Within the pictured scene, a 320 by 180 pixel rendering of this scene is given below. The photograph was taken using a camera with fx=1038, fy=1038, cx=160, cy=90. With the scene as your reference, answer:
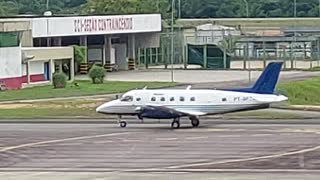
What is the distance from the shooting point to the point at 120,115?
53250 mm

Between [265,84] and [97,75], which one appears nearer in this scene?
[265,84]

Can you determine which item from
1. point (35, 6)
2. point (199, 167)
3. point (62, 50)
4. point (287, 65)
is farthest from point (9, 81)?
point (35, 6)

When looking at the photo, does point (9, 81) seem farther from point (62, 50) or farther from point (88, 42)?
point (88, 42)

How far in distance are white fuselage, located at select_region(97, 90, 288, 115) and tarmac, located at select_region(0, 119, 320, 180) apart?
1.06 metres

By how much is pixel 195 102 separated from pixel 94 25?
51.6 meters

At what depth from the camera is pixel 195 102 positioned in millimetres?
51969

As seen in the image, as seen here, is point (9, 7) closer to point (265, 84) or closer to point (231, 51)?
point (231, 51)

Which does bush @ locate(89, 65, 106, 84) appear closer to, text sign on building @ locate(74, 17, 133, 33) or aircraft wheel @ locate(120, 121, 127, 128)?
text sign on building @ locate(74, 17, 133, 33)

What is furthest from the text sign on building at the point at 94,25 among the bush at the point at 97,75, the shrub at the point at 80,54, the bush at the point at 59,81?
the bush at the point at 59,81

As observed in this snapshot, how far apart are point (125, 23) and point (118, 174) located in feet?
244

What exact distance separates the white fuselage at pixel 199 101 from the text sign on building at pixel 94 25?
42746mm

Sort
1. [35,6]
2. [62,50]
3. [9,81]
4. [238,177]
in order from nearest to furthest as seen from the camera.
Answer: [238,177] < [9,81] < [62,50] < [35,6]

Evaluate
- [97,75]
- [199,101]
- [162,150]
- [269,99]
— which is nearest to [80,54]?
[97,75]

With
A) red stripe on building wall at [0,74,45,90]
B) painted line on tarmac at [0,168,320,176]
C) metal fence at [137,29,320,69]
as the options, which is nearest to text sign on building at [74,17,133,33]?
metal fence at [137,29,320,69]
